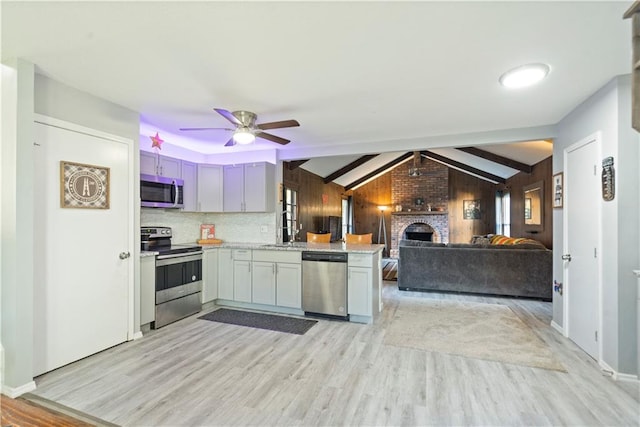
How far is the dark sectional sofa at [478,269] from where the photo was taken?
469cm

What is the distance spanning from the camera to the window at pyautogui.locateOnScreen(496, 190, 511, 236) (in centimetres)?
863

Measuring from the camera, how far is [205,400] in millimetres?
2088

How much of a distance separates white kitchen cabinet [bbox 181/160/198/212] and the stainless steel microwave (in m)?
0.11

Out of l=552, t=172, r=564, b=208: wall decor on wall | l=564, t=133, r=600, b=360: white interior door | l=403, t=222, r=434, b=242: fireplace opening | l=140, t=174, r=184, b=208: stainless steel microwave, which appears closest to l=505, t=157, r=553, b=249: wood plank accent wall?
l=552, t=172, r=564, b=208: wall decor on wall

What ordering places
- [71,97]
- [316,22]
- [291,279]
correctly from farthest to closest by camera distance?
[291,279]
[71,97]
[316,22]

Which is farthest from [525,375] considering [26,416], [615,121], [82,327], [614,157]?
[82,327]

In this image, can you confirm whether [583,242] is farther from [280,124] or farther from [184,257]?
[184,257]

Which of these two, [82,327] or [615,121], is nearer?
[615,121]

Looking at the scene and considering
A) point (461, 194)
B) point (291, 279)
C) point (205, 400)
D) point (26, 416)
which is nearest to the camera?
point (26, 416)

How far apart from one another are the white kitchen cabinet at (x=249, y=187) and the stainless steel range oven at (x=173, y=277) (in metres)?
0.96

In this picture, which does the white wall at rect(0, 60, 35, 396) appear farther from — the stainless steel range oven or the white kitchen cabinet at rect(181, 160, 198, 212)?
the white kitchen cabinet at rect(181, 160, 198, 212)

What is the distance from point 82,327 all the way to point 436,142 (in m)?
4.56

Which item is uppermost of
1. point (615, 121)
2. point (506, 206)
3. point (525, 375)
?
point (615, 121)

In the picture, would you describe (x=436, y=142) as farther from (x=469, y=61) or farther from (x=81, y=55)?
(x=81, y=55)
